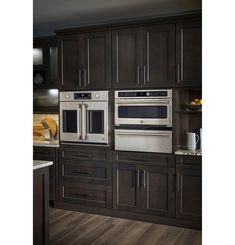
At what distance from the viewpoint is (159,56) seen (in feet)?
13.1

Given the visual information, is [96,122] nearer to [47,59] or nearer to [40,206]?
[47,59]

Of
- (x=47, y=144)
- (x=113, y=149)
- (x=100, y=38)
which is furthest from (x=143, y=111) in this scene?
(x=47, y=144)

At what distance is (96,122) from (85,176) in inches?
29.7

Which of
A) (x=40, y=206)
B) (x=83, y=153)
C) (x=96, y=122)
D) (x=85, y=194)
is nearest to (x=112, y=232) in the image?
(x=85, y=194)

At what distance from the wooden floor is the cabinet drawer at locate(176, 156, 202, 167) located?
2.48 feet

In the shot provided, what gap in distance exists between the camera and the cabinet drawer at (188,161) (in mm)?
3744

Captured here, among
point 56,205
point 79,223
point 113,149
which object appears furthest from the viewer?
point 56,205

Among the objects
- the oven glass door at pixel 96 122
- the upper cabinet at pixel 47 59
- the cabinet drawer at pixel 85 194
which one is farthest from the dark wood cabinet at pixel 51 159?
the upper cabinet at pixel 47 59

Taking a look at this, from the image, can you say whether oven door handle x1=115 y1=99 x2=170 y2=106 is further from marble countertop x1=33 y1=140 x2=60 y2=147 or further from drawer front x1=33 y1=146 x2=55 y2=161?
drawer front x1=33 y1=146 x2=55 y2=161

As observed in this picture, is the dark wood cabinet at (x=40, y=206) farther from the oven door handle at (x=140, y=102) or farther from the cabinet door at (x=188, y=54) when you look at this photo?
the cabinet door at (x=188, y=54)

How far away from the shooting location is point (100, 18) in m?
4.86
